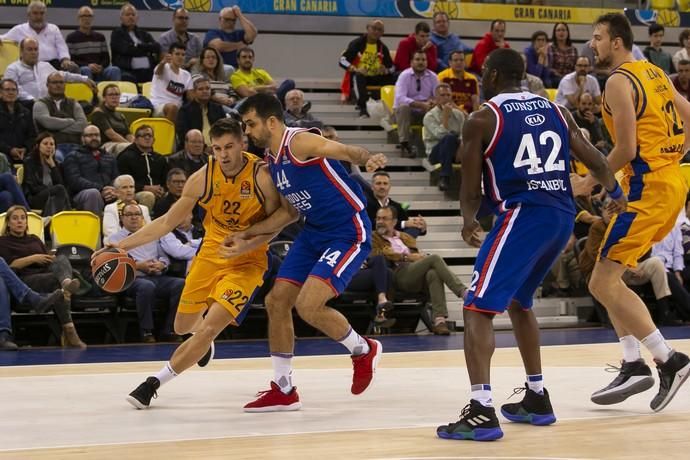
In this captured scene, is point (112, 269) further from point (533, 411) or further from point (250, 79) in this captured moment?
point (250, 79)

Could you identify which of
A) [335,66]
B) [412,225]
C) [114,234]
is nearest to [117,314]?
[114,234]

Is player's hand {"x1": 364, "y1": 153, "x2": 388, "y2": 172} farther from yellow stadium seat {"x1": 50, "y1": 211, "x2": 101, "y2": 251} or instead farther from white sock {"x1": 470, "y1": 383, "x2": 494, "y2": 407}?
yellow stadium seat {"x1": 50, "y1": 211, "x2": 101, "y2": 251}

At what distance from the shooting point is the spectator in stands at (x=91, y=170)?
10.6 metres

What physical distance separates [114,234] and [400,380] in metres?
4.00

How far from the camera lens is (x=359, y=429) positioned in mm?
4980

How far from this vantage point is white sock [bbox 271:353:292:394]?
18.7ft

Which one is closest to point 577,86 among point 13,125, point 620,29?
point 13,125

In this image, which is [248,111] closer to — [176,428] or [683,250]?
[176,428]

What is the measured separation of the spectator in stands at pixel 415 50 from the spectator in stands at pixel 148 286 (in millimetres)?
5806

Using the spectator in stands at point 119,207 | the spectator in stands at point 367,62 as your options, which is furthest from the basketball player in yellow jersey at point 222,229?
the spectator in stands at point 367,62

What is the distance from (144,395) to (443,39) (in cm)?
1030

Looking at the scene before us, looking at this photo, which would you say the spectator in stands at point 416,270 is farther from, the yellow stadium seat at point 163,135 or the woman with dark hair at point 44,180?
the woman with dark hair at point 44,180

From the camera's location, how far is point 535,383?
5.18 metres

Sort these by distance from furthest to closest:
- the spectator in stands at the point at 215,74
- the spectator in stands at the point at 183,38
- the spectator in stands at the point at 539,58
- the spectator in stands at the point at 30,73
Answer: the spectator in stands at the point at 539,58 < the spectator in stands at the point at 183,38 < the spectator in stands at the point at 215,74 < the spectator in stands at the point at 30,73
